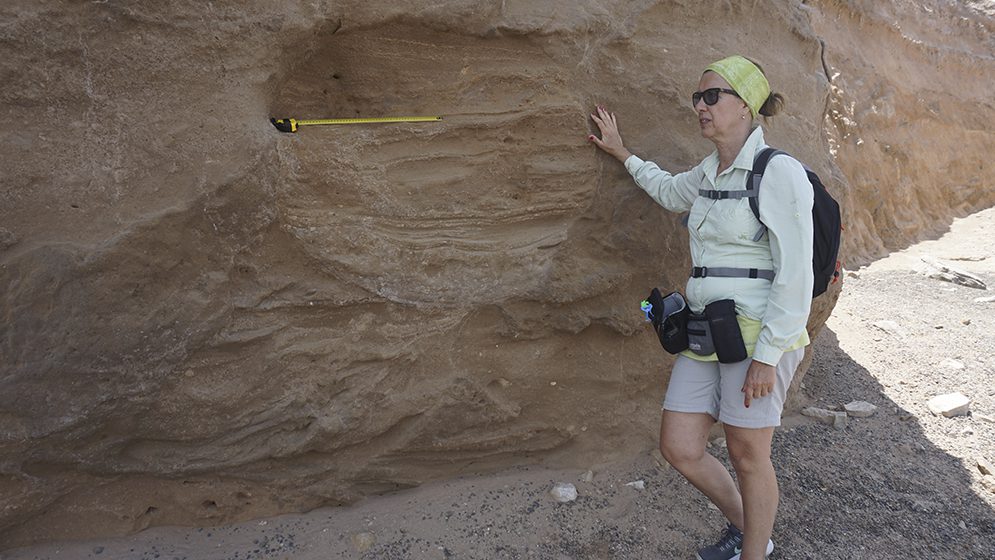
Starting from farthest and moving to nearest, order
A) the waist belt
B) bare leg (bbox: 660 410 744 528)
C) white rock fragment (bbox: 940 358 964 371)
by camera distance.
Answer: white rock fragment (bbox: 940 358 964 371) < bare leg (bbox: 660 410 744 528) < the waist belt

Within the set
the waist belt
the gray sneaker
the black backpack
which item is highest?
the black backpack

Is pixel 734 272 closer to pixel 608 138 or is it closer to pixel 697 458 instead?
pixel 697 458

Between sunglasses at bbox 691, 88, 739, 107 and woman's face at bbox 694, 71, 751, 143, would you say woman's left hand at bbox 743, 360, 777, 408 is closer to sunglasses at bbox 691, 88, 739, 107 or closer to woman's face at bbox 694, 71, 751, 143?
woman's face at bbox 694, 71, 751, 143

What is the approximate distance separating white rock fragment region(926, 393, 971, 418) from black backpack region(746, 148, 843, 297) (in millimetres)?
2641

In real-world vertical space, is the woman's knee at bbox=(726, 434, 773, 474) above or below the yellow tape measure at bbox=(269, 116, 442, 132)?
below

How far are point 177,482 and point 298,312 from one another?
0.86 metres

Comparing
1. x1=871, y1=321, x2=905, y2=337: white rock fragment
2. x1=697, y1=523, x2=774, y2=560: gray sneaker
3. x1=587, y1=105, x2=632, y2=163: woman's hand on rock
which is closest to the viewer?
x1=697, y1=523, x2=774, y2=560: gray sneaker

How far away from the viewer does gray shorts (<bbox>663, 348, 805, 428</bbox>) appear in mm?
2375

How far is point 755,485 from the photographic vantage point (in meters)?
2.47

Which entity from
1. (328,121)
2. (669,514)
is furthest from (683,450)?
(328,121)

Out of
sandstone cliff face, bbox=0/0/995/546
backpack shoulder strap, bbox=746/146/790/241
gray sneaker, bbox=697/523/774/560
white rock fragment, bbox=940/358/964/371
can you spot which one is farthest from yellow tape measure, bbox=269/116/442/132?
white rock fragment, bbox=940/358/964/371

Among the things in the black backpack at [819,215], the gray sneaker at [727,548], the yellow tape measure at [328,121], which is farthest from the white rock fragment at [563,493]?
the yellow tape measure at [328,121]

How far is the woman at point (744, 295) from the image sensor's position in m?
2.24

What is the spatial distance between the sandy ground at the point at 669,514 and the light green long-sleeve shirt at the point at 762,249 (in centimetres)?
103
